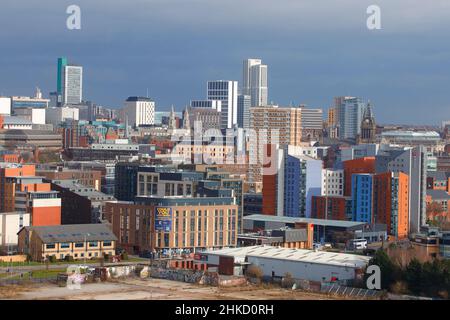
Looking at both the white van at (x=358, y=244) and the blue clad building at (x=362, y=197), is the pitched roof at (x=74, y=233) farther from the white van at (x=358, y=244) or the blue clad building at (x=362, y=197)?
the blue clad building at (x=362, y=197)

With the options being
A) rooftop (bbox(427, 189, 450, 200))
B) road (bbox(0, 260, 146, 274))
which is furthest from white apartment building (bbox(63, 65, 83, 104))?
road (bbox(0, 260, 146, 274))

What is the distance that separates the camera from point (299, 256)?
18625 millimetres

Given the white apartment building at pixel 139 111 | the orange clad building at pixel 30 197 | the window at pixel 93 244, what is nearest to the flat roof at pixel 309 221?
the orange clad building at pixel 30 197

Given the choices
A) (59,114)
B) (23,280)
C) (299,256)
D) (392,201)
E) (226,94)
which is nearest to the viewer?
(23,280)

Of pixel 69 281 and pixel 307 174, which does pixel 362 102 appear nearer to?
pixel 307 174

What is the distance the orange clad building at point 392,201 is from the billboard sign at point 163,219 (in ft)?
21.5

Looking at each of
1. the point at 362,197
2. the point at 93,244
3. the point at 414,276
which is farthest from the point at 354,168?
the point at 414,276

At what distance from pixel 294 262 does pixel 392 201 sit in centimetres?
828

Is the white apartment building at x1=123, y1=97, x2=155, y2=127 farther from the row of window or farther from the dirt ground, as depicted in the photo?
the dirt ground

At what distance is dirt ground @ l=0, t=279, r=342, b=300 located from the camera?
15.6 m

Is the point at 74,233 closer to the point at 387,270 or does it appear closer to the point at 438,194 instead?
the point at 387,270

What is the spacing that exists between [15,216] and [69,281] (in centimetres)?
499

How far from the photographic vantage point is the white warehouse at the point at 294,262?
693 inches
